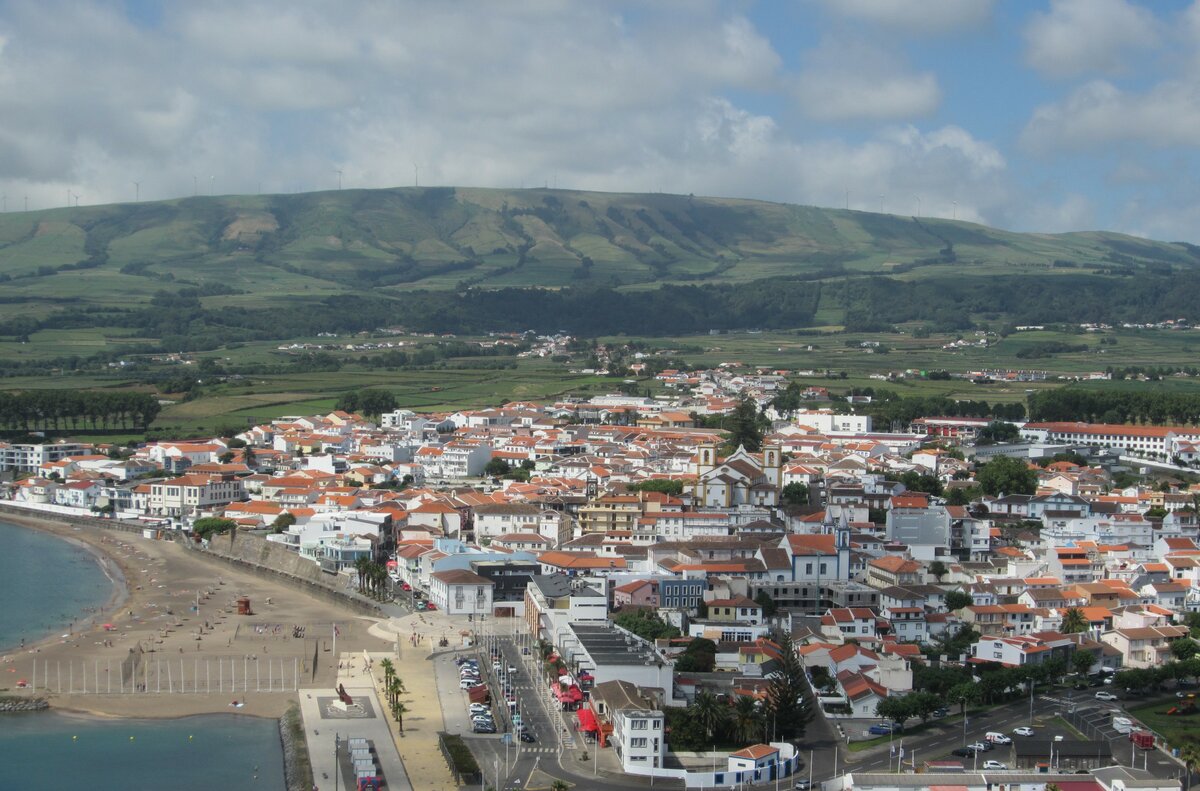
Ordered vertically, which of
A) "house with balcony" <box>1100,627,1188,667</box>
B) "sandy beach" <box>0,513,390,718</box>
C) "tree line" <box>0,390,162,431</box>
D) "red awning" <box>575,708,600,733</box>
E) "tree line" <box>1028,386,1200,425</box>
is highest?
"tree line" <box>1028,386,1200,425</box>

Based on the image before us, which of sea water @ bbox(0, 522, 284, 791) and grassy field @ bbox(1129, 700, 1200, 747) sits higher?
grassy field @ bbox(1129, 700, 1200, 747)

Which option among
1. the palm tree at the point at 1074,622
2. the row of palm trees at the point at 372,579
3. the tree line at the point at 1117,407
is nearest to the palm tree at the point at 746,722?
the palm tree at the point at 1074,622

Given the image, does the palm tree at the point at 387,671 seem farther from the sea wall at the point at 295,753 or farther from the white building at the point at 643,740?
the white building at the point at 643,740

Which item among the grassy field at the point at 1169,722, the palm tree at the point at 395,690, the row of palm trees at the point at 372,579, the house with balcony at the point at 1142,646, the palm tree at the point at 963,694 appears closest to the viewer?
the grassy field at the point at 1169,722

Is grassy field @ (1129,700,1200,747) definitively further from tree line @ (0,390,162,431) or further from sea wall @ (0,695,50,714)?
tree line @ (0,390,162,431)

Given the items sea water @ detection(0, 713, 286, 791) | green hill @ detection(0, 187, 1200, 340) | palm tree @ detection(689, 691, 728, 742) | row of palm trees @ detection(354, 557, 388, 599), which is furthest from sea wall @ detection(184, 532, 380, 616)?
green hill @ detection(0, 187, 1200, 340)

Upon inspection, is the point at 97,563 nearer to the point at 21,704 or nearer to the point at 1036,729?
the point at 21,704

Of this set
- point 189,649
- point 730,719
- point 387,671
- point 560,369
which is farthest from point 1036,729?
point 560,369

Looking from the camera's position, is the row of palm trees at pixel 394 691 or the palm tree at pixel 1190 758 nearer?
the palm tree at pixel 1190 758
